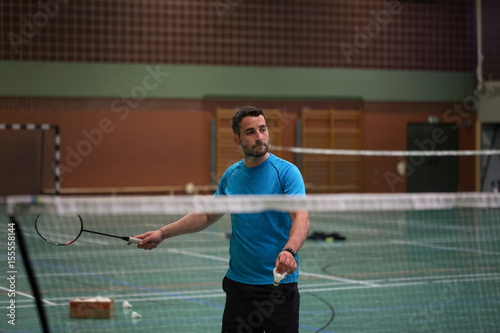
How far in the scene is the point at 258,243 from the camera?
4.36m

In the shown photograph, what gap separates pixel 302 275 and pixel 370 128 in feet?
55.2

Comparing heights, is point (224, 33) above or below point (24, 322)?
above

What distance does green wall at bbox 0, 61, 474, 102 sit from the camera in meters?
23.3

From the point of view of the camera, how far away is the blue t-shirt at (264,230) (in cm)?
435

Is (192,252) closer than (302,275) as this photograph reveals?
No

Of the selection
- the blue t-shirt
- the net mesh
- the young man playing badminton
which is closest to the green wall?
the net mesh

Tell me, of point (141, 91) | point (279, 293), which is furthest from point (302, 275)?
point (141, 91)

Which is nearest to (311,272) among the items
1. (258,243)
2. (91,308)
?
(91,308)

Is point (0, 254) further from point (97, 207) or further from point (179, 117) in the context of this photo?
point (179, 117)

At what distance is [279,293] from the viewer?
4.27 m

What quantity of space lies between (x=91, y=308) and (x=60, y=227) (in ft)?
9.69

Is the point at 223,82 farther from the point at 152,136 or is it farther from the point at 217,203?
the point at 217,203

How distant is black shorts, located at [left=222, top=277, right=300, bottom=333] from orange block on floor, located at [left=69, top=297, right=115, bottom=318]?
11.4 feet

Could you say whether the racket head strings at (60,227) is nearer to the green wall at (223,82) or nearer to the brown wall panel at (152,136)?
the brown wall panel at (152,136)
